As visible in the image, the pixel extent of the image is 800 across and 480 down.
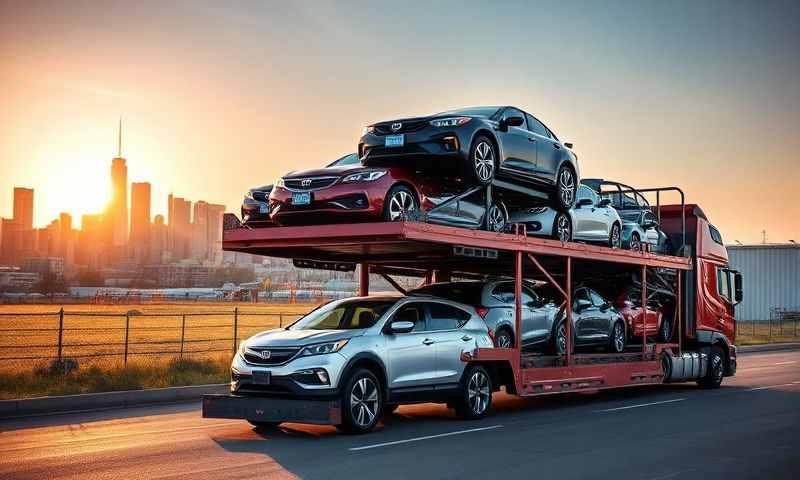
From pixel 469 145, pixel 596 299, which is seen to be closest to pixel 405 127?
pixel 469 145

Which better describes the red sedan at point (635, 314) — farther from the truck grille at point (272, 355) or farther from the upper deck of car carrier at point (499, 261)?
the truck grille at point (272, 355)

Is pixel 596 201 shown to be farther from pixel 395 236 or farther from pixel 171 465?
pixel 171 465

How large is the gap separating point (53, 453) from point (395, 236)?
4.46 m

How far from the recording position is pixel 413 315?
12.3 metres

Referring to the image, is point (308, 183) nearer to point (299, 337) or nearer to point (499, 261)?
point (299, 337)

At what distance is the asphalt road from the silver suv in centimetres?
46

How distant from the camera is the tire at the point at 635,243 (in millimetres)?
17656

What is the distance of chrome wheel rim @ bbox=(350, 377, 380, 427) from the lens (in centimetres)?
1091

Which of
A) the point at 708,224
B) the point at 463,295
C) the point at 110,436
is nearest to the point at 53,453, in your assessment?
the point at 110,436

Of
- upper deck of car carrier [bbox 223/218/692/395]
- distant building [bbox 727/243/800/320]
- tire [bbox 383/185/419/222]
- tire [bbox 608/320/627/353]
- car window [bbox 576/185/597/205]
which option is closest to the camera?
tire [bbox 383/185/419/222]

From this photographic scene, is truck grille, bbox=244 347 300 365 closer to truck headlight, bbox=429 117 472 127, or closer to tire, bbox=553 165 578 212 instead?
truck headlight, bbox=429 117 472 127

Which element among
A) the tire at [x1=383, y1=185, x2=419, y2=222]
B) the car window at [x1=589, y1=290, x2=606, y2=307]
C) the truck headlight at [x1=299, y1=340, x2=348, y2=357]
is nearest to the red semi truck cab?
the car window at [x1=589, y1=290, x2=606, y2=307]

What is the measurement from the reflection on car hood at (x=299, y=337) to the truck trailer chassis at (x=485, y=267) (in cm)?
67

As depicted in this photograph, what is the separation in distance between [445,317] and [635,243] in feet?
21.8
